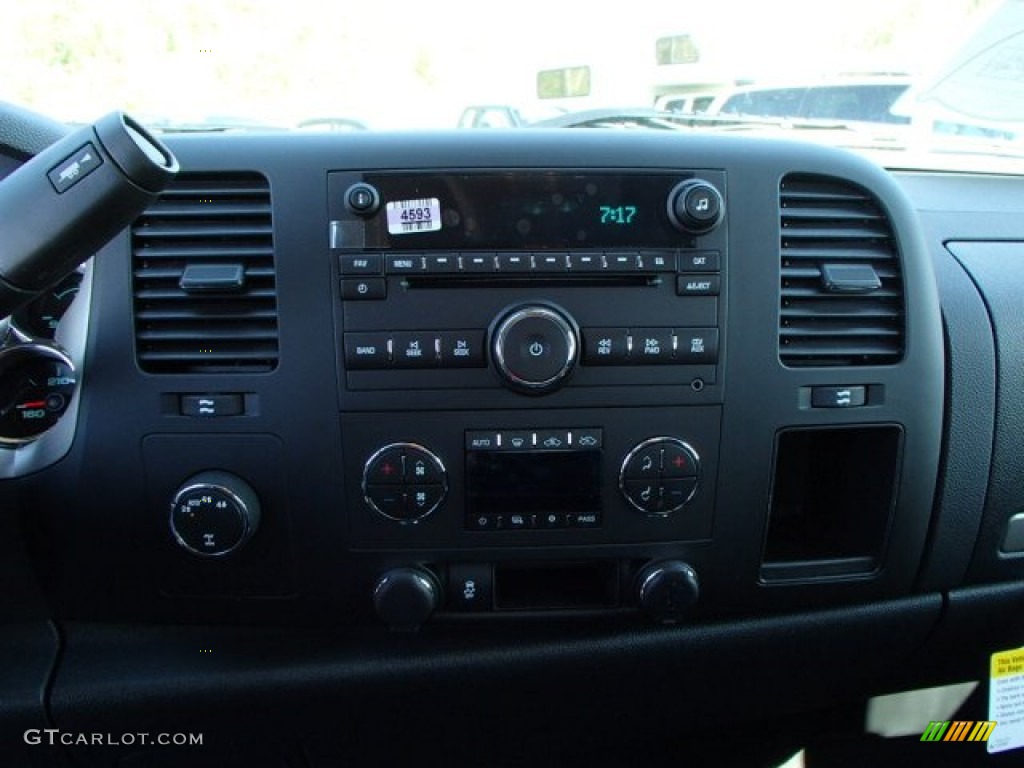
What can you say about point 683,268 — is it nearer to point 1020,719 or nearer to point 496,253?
point 496,253

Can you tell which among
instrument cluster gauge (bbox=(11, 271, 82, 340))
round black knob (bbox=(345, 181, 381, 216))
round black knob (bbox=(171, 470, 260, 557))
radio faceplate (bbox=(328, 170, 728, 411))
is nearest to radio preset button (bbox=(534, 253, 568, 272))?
radio faceplate (bbox=(328, 170, 728, 411))

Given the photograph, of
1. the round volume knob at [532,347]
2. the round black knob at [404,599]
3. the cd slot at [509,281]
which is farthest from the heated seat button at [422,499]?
the cd slot at [509,281]

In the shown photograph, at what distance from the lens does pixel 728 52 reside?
3.63 metres

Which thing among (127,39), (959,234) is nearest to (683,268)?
(959,234)

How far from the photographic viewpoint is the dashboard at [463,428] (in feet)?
4.43

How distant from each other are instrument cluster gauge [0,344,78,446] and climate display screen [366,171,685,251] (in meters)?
0.61

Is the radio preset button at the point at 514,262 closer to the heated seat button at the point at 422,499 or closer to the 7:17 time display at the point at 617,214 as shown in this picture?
the 7:17 time display at the point at 617,214

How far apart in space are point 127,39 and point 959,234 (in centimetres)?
340

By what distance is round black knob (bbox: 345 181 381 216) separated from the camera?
1.32 metres

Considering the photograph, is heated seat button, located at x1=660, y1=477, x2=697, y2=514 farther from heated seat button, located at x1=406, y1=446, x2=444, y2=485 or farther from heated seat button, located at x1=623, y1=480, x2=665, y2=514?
heated seat button, located at x1=406, y1=446, x2=444, y2=485

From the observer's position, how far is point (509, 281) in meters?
1.35
